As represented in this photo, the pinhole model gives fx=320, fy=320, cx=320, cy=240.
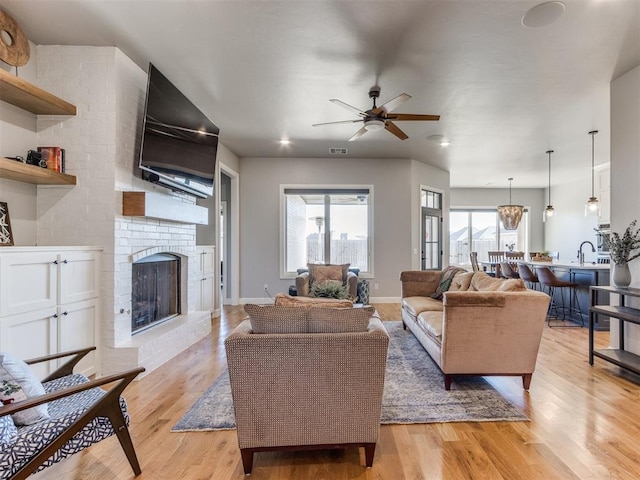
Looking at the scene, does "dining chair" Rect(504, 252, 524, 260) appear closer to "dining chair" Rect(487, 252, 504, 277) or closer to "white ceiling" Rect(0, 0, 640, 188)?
"dining chair" Rect(487, 252, 504, 277)

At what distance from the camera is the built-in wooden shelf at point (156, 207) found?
2955 millimetres

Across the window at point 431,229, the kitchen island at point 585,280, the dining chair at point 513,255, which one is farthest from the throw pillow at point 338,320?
the dining chair at point 513,255

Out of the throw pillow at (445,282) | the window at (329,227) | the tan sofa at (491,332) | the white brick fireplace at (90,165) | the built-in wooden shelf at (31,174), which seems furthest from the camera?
the window at (329,227)

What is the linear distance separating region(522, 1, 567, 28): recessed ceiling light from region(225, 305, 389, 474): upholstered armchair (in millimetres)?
2503

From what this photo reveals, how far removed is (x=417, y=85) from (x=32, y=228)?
13.0 feet

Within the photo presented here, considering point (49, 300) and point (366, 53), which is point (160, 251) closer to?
point (49, 300)

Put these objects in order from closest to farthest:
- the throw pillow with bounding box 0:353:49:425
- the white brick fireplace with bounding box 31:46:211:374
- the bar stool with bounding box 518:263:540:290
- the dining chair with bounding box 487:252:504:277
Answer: the throw pillow with bounding box 0:353:49:425
the white brick fireplace with bounding box 31:46:211:374
the bar stool with bounding box 518:263:540:290
the dining chair with bounding box 487:252:504:277

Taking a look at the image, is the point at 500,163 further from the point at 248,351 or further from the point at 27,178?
the point at 27,178

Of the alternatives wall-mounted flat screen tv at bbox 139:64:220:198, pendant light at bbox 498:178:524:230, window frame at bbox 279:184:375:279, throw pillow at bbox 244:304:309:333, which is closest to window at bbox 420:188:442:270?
window frame at bbox 279:184:375:279

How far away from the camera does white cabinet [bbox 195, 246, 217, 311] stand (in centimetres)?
473

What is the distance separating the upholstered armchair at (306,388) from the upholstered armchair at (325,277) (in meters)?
2.98

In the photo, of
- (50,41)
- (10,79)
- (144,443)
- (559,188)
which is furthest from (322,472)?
(559,188)

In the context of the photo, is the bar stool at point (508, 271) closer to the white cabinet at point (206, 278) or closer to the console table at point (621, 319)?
the console table at point (621, 319)

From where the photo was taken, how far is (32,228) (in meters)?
2.84
